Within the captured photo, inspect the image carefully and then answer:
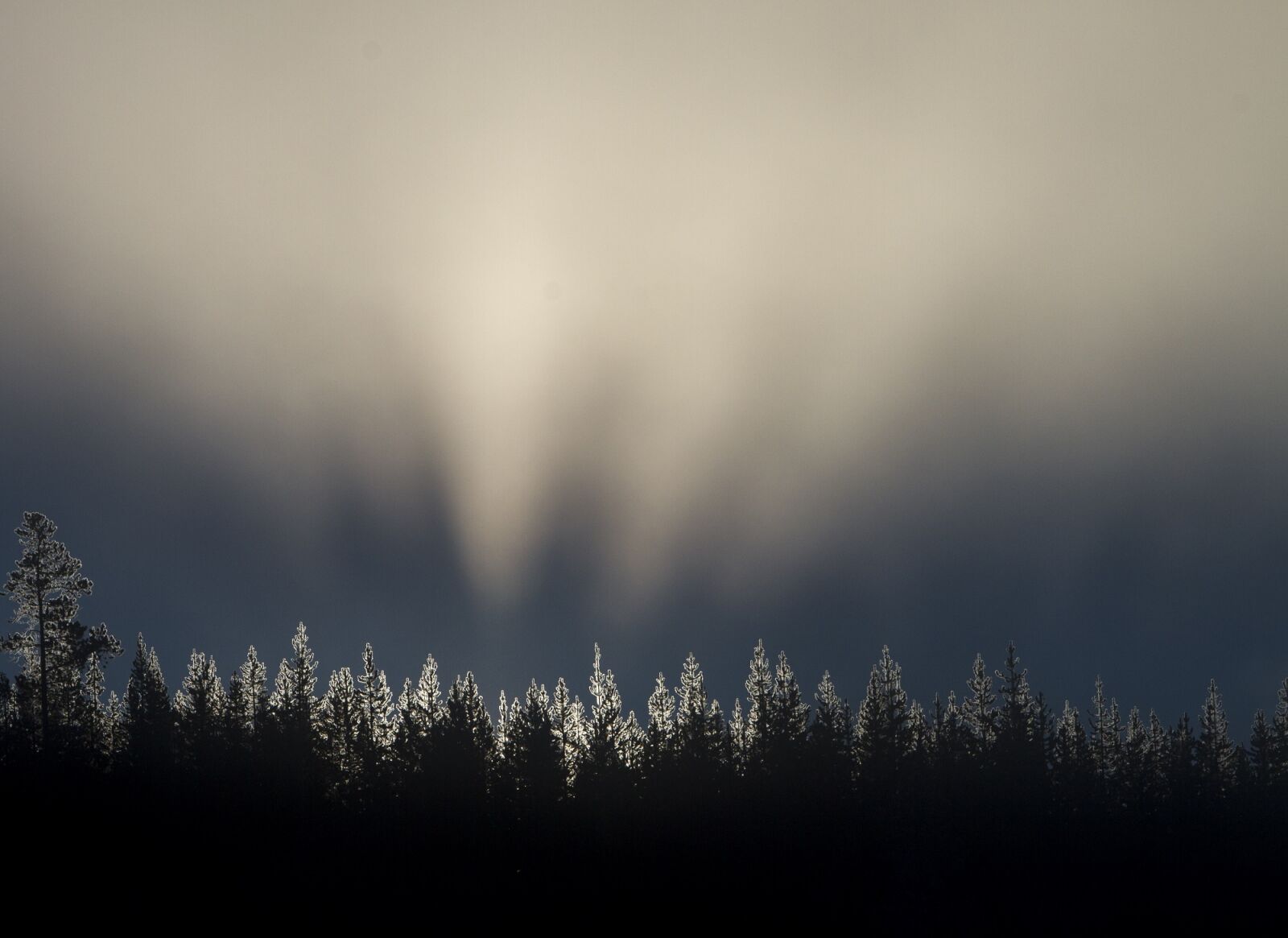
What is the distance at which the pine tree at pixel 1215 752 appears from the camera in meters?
111

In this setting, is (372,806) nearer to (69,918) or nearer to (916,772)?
(69,918)

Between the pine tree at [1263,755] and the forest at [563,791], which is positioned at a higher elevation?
the pine tree at [1263,755]

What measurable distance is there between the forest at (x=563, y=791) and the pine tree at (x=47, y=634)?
0.14 meters

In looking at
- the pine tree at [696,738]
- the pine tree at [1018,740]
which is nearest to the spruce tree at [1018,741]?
the pine tree at [1018,740]

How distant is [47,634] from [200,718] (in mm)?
21521

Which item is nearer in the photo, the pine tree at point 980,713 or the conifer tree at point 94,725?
the conifer tree at point 94,725

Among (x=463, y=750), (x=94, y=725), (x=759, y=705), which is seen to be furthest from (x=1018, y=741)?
(x=94, y=725)

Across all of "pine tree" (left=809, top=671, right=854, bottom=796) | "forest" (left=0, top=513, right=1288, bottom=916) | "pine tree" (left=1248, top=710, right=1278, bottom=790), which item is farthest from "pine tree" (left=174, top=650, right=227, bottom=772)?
"pine tree" (left=1248, top=710, right=1278, bottom=790)

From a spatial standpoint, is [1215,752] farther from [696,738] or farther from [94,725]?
[94,725]

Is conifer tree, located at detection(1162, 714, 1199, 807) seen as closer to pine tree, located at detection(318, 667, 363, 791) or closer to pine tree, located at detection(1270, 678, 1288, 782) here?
pine tree, located at detection(1270, 678, 1288, 782)

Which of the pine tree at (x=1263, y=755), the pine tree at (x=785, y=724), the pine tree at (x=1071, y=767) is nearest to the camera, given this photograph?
the pine tree at (x=785, y=724)

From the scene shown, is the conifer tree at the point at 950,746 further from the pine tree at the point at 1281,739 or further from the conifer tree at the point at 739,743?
the pine tree at the point at 1281,739

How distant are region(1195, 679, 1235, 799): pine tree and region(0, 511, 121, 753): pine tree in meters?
112

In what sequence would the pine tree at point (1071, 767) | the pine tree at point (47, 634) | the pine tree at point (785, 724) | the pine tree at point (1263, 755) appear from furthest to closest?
the pine tree at point (1263, 755)
the pine tree at point (1071, 767)
the pine tree at point (785, 724)
the pine tree at point (47, 634)
